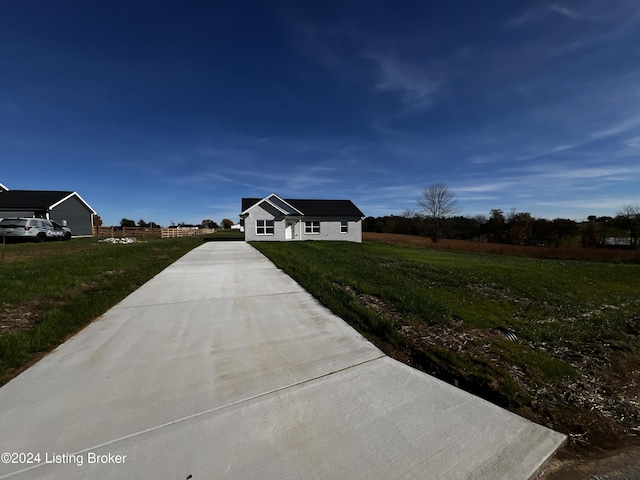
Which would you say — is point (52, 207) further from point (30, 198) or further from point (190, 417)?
point (190, 417)

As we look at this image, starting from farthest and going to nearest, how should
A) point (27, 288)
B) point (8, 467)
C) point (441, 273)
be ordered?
point (441, 273)
point (27, 288)
point (8, 467)

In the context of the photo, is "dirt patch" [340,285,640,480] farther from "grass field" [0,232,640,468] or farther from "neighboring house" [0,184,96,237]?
"neighboring house" [0,184,96,237]

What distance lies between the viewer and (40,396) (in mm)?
2512

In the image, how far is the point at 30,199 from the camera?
91.2 feet

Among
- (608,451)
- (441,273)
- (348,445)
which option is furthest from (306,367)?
(441,273)

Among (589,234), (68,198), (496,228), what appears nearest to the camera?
(68,198)

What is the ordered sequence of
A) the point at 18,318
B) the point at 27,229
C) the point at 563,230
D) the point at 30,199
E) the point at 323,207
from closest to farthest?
1. the point at 18,318
2. the point at 27,229
3. the point at 30,199
4. the point at 323,207
5. the point at 563,230

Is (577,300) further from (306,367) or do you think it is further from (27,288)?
(27,288)

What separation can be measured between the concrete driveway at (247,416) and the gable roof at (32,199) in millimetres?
33157

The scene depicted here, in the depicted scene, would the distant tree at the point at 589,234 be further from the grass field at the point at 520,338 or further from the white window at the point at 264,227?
the white window at the point at 264,227

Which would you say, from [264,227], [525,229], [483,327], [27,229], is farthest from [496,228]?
[27,229]

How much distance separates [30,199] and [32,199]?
0.55 feet

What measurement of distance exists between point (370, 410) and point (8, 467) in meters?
2.47

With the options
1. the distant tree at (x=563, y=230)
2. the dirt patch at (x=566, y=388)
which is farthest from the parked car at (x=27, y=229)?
the distant tree at (x=563, y=230)
